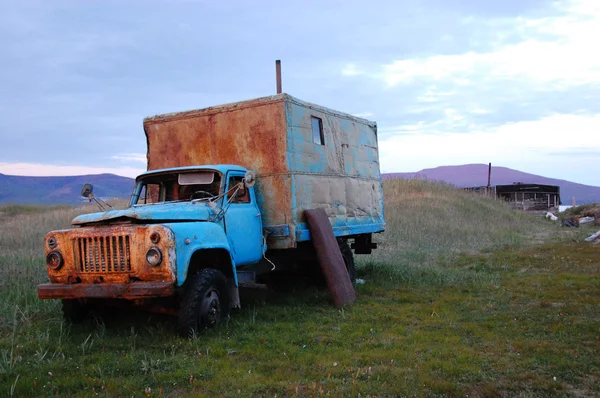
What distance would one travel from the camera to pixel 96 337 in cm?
591

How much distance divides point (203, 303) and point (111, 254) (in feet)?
3.81

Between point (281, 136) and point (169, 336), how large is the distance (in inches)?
131

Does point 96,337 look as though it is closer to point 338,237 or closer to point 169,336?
point 169,336

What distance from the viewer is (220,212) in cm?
656

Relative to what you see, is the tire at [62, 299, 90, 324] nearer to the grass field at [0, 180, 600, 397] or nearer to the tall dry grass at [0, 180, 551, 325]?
the grass field at [0, 180, 600, 397]

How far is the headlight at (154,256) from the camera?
5.39 metres

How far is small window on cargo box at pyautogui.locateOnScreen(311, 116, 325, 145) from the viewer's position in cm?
854

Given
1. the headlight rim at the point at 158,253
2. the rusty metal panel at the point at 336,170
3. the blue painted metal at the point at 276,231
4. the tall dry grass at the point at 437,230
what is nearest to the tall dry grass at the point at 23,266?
the headlight rim at the point at 158,253

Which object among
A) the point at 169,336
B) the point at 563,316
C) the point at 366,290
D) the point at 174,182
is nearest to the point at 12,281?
the point at 174,182

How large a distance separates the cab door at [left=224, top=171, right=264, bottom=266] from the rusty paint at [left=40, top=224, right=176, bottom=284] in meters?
1.35

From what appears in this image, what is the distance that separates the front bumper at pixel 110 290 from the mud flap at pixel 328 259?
3.02 metres

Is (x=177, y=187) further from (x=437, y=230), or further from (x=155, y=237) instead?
(x=437, y=230)

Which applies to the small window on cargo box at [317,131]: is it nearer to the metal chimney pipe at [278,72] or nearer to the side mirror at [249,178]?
the side mirror at [249,178]

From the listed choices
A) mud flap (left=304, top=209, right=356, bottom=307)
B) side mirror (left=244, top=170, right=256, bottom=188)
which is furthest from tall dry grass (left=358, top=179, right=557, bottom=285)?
side mirror (left=244, top=170, right=256, bottom=188)
